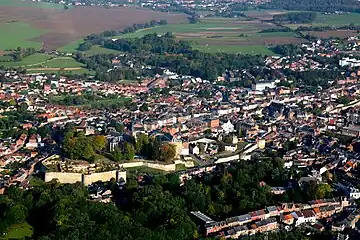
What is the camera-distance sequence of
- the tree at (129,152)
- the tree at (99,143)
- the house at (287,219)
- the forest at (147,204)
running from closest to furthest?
the forest at (147,204)
the house at (287,219)
the tree at (129,152)
the tree at (99,143)

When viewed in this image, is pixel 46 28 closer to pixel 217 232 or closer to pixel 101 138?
pixel 101 138

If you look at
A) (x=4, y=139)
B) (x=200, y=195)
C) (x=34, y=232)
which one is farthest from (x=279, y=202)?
(x=4, y=139)

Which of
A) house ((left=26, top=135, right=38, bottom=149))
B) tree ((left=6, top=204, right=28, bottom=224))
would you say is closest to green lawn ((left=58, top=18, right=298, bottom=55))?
house ((left=26, top=135, right=38, bottom=149))

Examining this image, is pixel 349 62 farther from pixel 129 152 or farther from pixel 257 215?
pixel 257 215

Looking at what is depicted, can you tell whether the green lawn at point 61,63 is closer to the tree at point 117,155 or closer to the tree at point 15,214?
the tree at point 117,155

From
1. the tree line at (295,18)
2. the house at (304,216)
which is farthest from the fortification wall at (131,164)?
the tree line at (295,18)

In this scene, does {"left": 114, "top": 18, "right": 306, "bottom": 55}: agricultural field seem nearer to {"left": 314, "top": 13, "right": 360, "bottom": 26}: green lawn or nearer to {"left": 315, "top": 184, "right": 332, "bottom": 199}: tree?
{"left": 314, "top": 13, "right": 360, "bottom": 26}: green lawn

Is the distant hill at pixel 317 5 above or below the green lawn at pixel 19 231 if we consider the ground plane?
below
